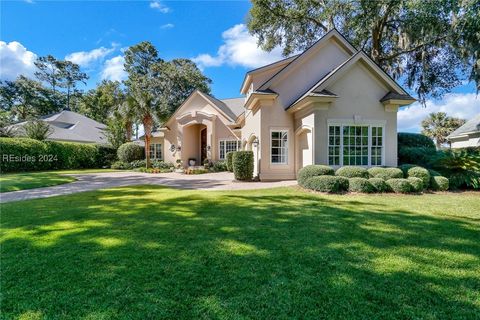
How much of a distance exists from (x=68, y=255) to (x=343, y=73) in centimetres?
1345

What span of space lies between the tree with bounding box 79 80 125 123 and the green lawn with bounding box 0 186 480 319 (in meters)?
37.4

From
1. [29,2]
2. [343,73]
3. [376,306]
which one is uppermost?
[29,2]

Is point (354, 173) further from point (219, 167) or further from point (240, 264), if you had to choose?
point (219, 167)

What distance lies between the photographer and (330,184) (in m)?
9.98

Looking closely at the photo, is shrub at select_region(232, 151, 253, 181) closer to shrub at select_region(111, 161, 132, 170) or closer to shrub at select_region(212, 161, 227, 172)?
shrub at select_region(212, 161, 227, 172)

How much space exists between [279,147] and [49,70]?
4993 cm

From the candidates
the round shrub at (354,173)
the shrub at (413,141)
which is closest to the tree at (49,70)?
the round shrub at (354,173)

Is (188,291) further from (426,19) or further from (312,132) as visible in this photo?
(426,19)

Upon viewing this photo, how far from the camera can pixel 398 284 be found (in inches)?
129

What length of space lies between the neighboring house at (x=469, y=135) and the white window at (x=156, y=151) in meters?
29.5

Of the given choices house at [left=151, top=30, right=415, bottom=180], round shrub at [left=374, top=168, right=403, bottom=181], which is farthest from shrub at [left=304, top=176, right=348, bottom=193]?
house at [left=151, top=30, right=415, bottom=180]

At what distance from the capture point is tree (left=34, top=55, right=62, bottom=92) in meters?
44.5

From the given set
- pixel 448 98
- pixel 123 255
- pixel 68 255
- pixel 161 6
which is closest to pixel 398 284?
pixel 123 255

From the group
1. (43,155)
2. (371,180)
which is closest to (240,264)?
(371,180)
